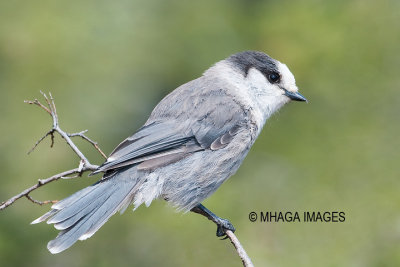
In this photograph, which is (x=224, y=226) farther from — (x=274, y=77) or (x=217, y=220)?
(x=274, y=77)

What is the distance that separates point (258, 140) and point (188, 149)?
1.42m

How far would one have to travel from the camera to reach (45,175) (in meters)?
5.18

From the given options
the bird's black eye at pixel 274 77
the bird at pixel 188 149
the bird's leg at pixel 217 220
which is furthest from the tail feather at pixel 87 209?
the bird's black eye at pixel 274 77

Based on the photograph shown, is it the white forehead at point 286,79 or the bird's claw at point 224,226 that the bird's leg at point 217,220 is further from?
the white forehead at point 286,79

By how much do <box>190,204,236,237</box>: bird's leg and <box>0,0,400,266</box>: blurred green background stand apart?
22cm

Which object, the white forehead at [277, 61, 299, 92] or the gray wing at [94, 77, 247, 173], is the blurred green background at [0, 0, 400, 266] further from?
the gray wing at [94, 77, 247, 173]

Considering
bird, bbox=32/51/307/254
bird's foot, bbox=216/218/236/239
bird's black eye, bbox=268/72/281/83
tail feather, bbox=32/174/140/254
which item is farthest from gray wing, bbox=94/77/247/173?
bird's foot, bbox=216/218/236/239

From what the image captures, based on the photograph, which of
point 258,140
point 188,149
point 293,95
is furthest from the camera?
point 258,140

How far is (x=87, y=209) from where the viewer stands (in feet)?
12.9

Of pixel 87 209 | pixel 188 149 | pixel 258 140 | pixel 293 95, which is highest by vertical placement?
pixel 258 140

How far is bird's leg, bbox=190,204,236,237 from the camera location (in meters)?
4.40

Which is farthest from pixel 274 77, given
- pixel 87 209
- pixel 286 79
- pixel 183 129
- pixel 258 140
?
pixel 87 209

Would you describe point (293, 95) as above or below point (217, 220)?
above

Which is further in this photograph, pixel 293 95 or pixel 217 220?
pixel 293 95
